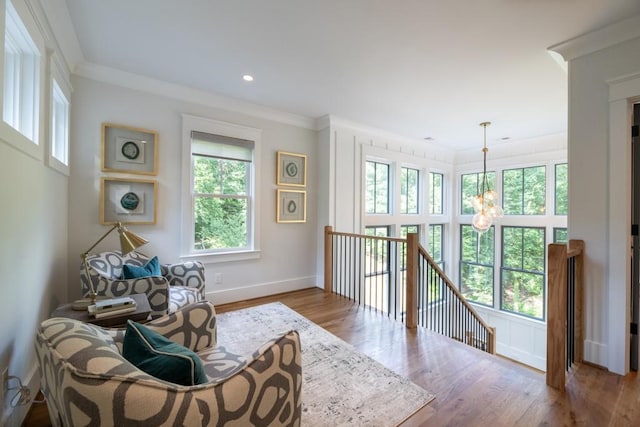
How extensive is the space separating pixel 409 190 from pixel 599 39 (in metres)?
3.78

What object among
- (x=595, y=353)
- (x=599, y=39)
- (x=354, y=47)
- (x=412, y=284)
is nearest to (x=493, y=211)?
(x=412, y=284)

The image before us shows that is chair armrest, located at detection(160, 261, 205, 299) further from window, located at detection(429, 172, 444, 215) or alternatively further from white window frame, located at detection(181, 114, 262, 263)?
window, located at detection(429, 172, 444, 215)

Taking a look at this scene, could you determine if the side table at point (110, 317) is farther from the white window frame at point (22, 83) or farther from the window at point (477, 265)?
the window at point (477, 265)

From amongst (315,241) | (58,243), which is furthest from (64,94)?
(315,241)

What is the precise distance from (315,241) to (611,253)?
128 inches

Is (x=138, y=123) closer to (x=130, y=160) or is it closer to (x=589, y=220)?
(x=130, y=160)

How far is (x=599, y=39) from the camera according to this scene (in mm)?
2184

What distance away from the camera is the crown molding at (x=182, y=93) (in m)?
2.83

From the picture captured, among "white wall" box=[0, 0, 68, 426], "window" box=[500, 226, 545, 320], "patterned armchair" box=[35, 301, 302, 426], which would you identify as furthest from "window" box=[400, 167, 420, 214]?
"white wall" box=[0, 0, 68, 426]

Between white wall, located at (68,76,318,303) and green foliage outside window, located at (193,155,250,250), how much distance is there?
0.71 ft

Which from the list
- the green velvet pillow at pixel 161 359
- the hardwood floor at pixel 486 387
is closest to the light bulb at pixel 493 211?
the hardwood floor at pixel 486 387

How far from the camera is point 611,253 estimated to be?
2148 mm

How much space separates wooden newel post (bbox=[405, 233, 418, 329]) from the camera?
2.92 m

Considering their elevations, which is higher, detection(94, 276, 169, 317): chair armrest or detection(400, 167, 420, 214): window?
detection(400, 167, 420, 214): window
